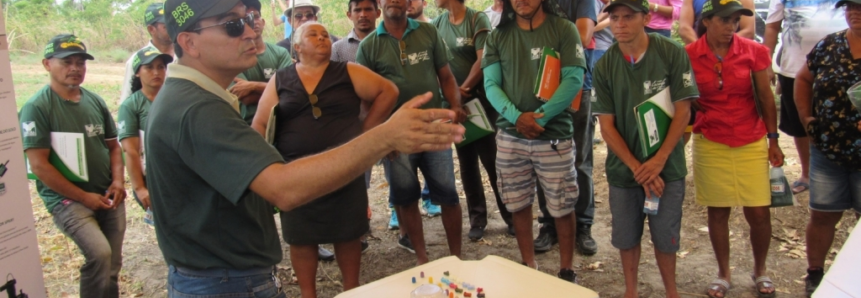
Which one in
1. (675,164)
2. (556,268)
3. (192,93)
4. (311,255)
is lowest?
(556,268)

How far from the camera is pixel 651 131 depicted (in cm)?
357

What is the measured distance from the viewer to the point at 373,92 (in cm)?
383

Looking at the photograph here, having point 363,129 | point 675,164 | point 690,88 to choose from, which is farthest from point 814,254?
point 363,129

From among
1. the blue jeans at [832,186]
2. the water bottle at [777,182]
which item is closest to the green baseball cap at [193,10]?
the water bottle at [777,182]

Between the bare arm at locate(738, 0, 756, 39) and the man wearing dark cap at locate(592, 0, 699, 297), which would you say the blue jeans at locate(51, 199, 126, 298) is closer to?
the man wearing dark cap at locate(592, 0, 699, 297)

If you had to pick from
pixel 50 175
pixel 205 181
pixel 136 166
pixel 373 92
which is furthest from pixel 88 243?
pixel 205 181

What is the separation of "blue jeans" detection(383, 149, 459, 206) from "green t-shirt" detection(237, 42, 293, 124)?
1037 millimetres

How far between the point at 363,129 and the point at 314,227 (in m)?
0.67

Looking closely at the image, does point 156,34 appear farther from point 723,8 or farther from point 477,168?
point 723,8

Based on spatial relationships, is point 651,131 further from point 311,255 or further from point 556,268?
point 311,255

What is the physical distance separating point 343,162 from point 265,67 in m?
3.02

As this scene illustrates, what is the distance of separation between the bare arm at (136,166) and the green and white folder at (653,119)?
330 cm

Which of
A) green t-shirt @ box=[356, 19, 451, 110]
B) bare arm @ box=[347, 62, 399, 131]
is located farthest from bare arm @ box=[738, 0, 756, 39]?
bare arm @ box=[347, 62, 399, 131]

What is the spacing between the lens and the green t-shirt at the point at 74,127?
3.73 meters
